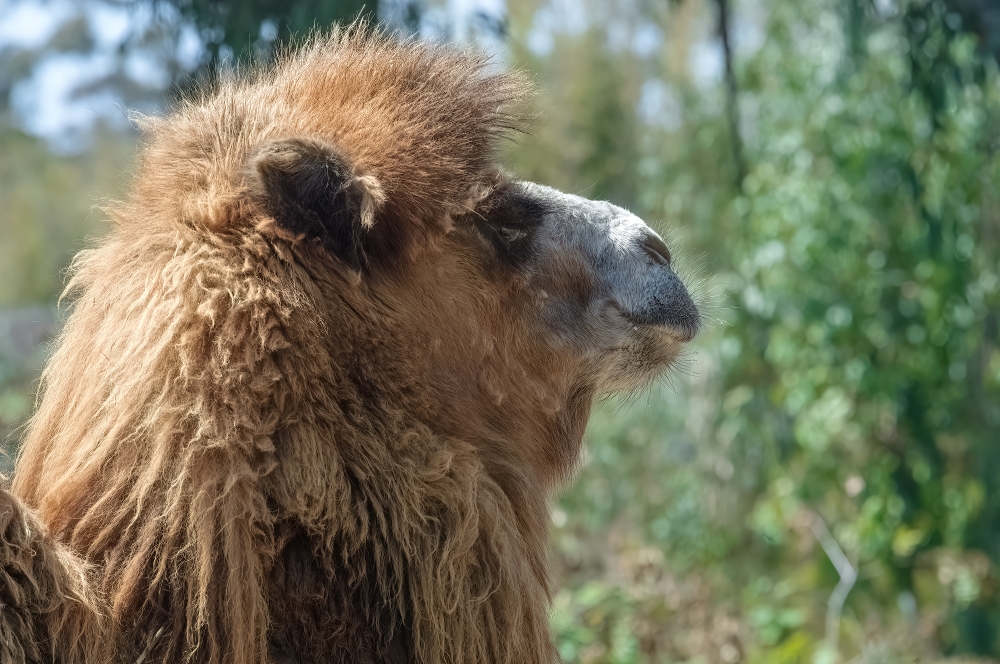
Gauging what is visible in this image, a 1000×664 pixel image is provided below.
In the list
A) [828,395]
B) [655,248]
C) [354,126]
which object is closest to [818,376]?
[828,395]

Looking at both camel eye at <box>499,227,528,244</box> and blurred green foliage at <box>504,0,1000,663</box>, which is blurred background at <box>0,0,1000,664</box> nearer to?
blurred green foliage at <box>504,0,1000,663</box>

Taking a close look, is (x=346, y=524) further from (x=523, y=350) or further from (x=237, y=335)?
(x=523, y=350)

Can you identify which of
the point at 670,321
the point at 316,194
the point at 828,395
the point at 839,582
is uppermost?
the point at 316,194

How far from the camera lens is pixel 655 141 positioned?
1225cm

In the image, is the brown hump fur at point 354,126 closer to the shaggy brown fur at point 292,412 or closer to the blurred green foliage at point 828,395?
the shaggy brown fur at point 292,412

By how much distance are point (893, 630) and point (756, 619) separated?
121cm

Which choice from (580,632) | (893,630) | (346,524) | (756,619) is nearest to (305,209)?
(346,524)

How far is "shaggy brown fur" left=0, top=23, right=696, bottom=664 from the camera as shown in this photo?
1.94 meters

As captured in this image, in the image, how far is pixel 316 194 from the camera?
216cm

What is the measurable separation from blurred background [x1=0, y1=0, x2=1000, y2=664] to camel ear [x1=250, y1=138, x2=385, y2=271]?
6.11 feet

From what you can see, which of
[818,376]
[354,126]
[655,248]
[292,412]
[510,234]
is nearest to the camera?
[292,412]

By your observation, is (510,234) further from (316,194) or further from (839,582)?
(839,582)

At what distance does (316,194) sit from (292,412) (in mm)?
472

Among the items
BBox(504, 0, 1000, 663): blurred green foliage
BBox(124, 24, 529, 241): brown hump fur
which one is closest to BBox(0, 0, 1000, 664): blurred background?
BBox(504, 0, 1000, 663): blurred green foliage
